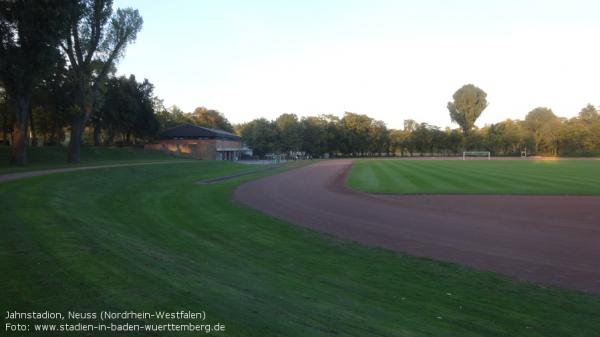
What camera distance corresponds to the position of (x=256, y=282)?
328 inches

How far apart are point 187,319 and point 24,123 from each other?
33082 millimetres

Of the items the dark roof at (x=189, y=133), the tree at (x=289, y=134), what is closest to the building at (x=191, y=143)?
the dark roof at (x=189, y=133)

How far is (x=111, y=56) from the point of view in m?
38.1

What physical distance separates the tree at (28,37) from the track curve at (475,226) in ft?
56.2

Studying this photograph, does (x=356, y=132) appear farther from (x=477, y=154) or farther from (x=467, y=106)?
(x=467, y=106)

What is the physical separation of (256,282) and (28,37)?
2814 centimetres

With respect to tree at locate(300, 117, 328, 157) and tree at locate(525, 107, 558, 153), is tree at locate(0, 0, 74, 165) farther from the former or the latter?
tree at locate(525, 107, 558, 153)

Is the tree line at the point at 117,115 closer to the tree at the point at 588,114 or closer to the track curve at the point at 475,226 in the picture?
the tree at the point at 588,114

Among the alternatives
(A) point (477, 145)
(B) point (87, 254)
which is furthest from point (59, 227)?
(A) point (477, 145)

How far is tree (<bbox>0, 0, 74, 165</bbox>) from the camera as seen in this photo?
27.5m

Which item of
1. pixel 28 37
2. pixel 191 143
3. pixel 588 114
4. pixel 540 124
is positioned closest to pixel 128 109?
pixel 191 143

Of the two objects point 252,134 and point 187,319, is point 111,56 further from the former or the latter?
point 252,134

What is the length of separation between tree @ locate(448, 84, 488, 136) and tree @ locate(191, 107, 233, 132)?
76.4 meters

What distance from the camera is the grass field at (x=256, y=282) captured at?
5.96 metres
